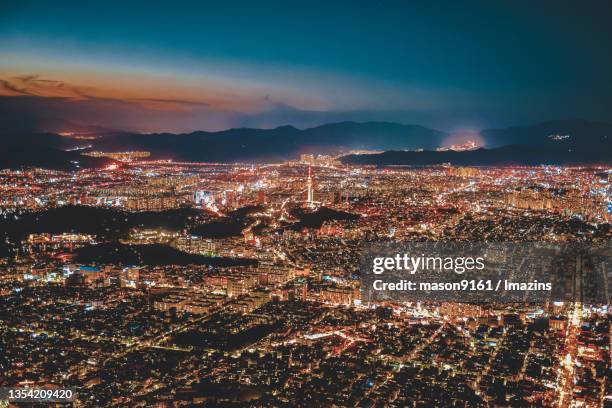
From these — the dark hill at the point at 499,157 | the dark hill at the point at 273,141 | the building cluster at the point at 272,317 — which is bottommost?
the building cluster at the point at 272,317

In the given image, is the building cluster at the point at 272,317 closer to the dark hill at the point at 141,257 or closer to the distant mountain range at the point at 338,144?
the dark hill at the point at 141,257

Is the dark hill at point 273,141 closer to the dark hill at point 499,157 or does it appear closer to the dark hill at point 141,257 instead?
the dark hill at point 499,157

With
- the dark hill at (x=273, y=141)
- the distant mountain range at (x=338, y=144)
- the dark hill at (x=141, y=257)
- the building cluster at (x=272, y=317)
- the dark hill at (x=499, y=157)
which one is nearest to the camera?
the building cluster at (x=272, y=317)

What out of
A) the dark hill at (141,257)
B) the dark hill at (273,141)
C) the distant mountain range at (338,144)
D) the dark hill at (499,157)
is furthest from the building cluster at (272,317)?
the dark hill at (273,141)

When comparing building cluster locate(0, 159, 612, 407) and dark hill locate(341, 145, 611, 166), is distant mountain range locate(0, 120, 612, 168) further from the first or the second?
building cluster locate(0, 159, 612, 407)

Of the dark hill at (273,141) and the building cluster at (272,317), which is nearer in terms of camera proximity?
the building cluster at (272,317)

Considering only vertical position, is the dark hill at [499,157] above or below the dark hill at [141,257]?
above

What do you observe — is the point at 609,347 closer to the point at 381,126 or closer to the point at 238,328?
the point at 238,328

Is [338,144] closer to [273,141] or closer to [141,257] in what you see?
[273,141]

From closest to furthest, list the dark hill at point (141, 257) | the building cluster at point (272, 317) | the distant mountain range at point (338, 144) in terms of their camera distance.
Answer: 1. the building cluster at point (272, 317)
2. the dark hill at point (141, 257)
3. the distant mountain range at point (338, 144)
